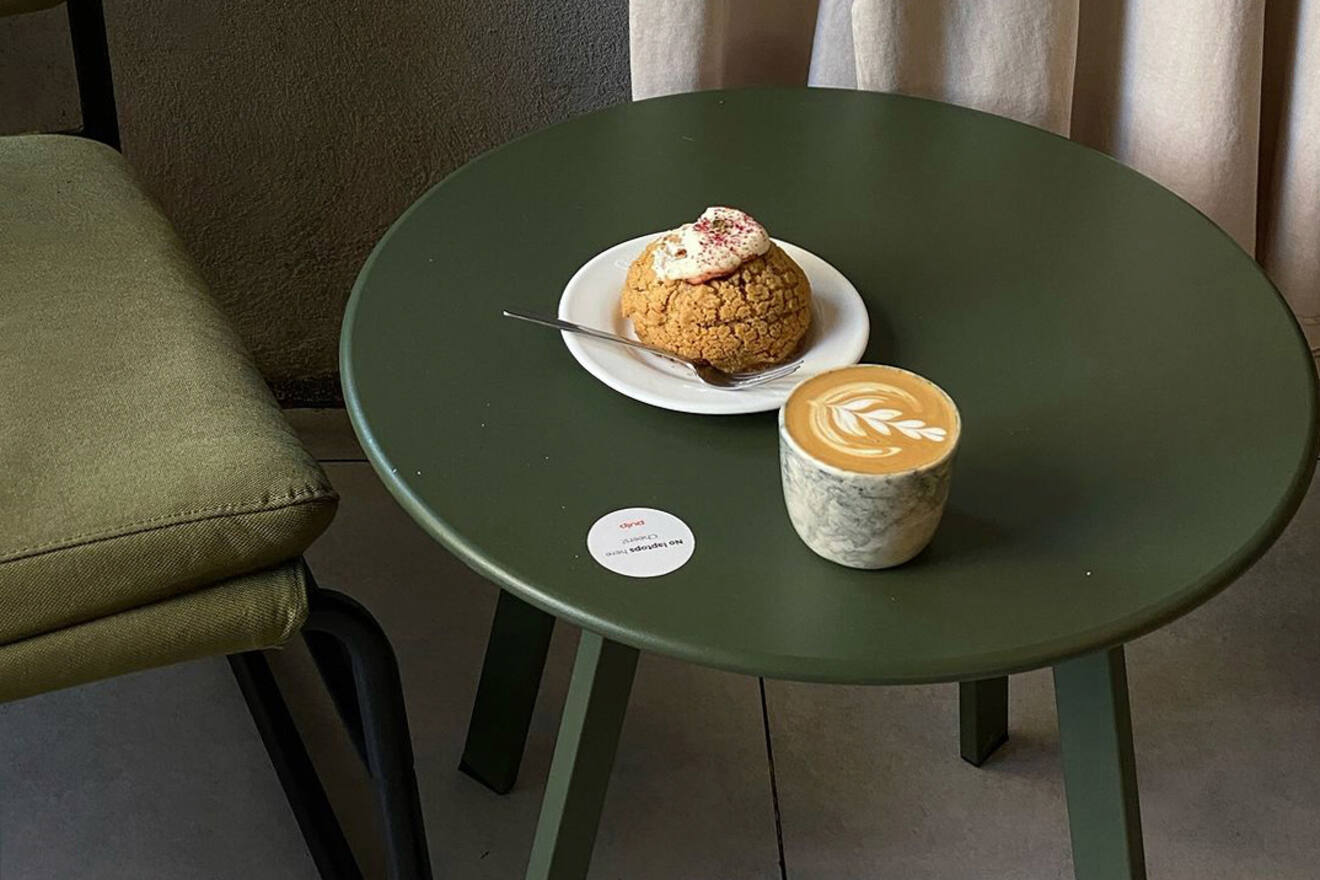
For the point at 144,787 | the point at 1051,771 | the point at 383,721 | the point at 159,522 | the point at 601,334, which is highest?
the point at 601,334

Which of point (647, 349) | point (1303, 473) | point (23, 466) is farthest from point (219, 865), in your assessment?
point (1303, 473)

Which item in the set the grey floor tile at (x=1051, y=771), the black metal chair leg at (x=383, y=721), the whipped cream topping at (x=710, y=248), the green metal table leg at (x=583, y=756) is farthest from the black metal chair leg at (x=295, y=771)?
the whipped cream topping at (x=710, y=248)

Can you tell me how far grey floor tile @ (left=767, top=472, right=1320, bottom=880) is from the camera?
1159 mm

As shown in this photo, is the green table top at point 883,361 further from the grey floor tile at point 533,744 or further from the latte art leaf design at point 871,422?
the grey floor tile at point 533,744

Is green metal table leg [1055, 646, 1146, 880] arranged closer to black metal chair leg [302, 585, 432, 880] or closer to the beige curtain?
black metal chair leg [302, 585, 432, 880]

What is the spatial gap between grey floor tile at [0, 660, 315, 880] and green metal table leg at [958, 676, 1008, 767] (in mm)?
522

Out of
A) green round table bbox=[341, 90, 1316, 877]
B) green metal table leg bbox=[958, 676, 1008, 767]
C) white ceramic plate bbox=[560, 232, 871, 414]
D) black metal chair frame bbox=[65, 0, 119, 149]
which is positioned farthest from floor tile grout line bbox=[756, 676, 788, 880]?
black metal chair frame bbox=[65, 0, 119, 149]

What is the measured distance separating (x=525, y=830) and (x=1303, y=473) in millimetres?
654

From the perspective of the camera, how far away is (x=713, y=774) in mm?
1208

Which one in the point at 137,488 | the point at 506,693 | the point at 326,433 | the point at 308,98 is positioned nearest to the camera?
the point at 137,488

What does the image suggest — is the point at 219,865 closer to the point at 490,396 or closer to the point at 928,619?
the point at 490,396

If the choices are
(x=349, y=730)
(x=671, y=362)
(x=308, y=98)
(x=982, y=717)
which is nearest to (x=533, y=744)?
(x=349, y=730)

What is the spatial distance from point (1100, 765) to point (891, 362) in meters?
0.25

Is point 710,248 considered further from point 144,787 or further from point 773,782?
Result: point 144,787
